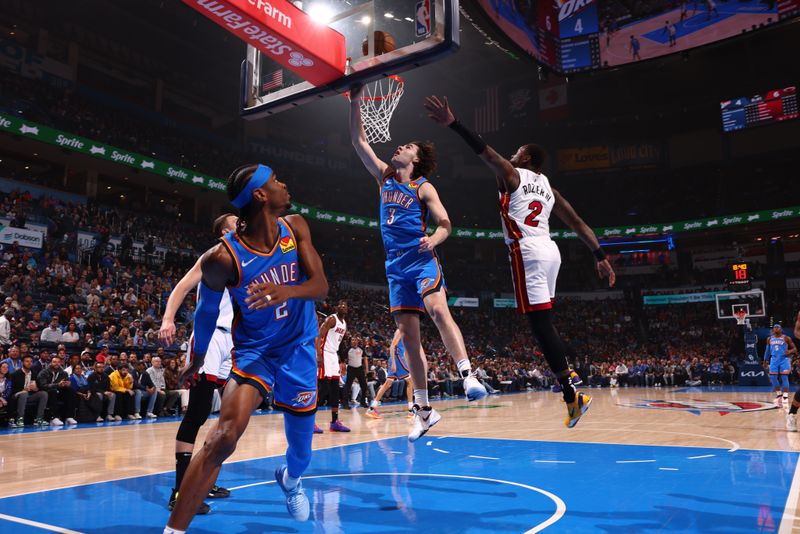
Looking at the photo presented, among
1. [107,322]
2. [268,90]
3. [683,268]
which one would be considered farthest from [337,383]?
[683,268]

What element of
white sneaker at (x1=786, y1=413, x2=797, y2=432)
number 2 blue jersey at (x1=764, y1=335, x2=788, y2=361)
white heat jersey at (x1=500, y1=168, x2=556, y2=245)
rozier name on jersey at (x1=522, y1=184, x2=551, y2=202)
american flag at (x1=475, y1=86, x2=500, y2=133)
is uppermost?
american flag at (x1=475, y1=86, x2=500, y2=133)

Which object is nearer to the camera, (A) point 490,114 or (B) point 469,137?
(B) point 469,137

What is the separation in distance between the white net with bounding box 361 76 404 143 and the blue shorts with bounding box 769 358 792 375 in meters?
9.45

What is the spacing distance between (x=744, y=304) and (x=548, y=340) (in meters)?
24.6

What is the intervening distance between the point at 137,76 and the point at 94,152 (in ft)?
30.8

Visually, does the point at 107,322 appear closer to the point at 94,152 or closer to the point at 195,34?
the point at 94,152

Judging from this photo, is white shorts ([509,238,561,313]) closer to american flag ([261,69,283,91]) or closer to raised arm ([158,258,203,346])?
raised arm ([158,258,203,346])

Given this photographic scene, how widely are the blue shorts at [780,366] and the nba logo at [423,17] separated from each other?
35.0 feet

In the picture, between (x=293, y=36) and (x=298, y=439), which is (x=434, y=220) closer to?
(x=298, y=439)

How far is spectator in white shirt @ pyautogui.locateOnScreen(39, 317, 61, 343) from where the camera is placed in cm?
A: 1290

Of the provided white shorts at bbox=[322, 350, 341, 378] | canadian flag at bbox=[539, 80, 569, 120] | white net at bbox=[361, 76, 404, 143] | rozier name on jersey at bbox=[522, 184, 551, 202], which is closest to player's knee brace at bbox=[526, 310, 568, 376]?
rozier name on jersey at bbox=[522, 184, 551, 202]

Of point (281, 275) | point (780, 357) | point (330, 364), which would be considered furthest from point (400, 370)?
point (281, 275)

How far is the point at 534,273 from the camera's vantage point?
4.75 m

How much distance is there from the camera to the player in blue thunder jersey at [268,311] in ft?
10.5
